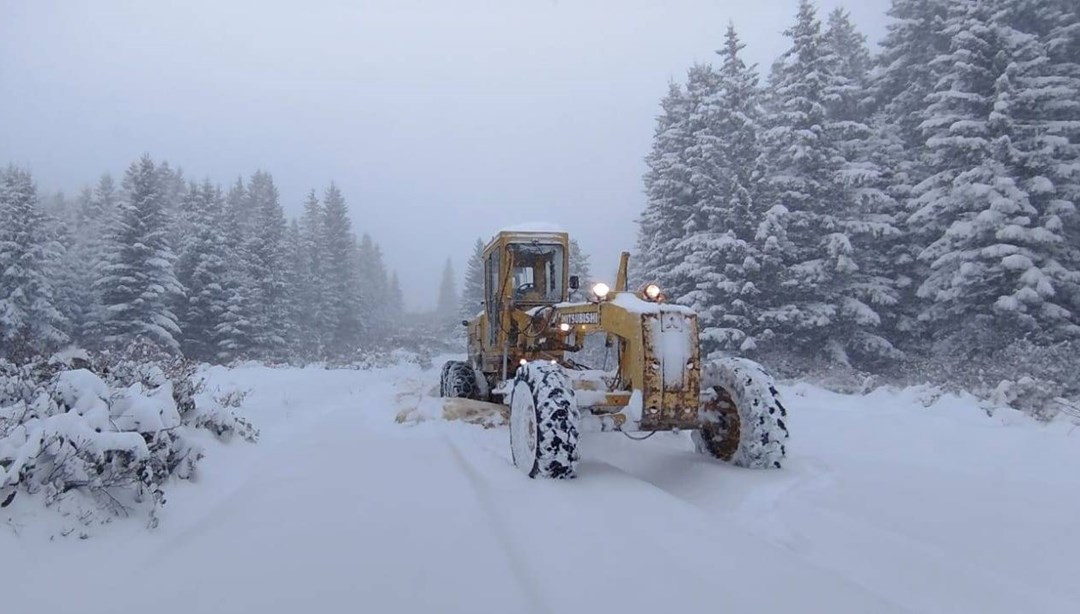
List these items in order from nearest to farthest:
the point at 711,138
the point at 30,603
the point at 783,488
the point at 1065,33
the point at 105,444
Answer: the point at 30,603 → the point at 105,444 → the point at 783,488 → the point at 1065,33 → the point at 711,138

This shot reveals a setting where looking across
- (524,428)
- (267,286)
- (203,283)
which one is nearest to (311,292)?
(267,286)

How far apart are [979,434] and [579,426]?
14.5ft

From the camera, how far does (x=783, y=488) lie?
16.5 feet

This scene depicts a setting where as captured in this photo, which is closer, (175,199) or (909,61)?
(909,61)

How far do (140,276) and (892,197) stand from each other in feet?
102

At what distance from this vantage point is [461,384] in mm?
11367

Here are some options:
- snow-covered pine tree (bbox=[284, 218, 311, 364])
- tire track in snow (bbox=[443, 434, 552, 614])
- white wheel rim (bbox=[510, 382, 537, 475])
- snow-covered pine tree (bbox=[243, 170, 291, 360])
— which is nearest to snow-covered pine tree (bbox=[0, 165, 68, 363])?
snow-covered pine tree (bbox=[243, 170, 291, 360])

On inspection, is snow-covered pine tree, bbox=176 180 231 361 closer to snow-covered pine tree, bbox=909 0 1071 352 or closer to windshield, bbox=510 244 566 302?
windshield, bbox=510 244 566 302

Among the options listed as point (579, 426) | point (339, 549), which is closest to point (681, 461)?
point (579, 426)

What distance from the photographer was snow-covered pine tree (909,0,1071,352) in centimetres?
1477

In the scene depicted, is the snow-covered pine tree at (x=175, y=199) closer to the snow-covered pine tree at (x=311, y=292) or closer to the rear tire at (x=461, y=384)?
the snow-covered pine tree at (x=311, y=292)

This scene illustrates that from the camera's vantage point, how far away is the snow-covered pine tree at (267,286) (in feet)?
114

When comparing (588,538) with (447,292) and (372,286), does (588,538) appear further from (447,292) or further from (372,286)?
(447,292)

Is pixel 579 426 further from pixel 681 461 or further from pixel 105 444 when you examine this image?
pixel 105 444
